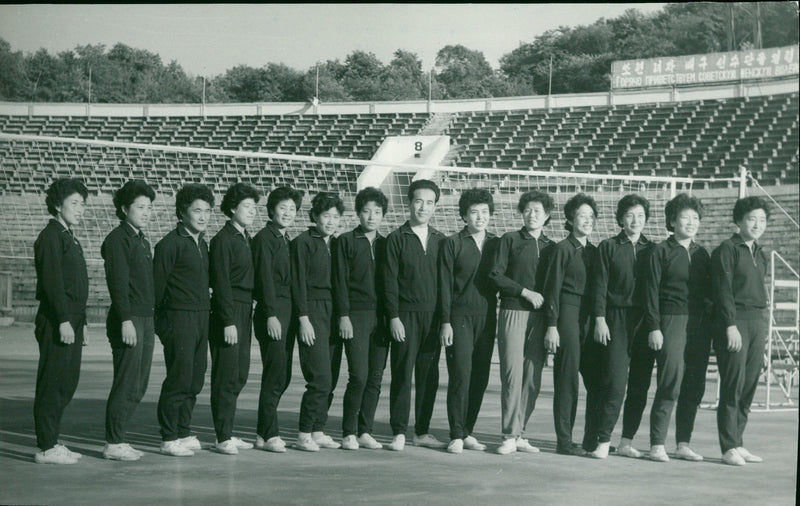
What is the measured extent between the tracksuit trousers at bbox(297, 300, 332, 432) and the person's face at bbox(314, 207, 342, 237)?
353 millimetres

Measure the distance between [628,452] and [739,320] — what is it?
2.83ft

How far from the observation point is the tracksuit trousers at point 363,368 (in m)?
5.23


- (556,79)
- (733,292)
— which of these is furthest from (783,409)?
(556,79)

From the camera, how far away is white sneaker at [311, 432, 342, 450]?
17.2 feet

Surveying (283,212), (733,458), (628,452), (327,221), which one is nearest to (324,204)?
(327,221)

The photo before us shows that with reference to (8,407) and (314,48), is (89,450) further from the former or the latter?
(314,48)

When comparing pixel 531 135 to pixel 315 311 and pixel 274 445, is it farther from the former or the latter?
pixel 274 445

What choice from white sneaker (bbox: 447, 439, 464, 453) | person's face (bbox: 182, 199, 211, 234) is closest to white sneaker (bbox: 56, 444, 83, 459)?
person's face (bbox: 182, 199, 211, 234)

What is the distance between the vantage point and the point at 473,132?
27.2ft

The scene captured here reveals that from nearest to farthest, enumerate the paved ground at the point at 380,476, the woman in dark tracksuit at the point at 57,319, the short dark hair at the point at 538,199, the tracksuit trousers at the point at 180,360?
the paved ground at the point at 380,476 < the woman in dark tracksuit at the point at 57,319 < the tracksuit trousers at the point at 180,360 < the short dark hair at the point at 538,199

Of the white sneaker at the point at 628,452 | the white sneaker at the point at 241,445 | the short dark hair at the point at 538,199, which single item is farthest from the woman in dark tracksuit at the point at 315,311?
the white sneaker at the point at 628,452

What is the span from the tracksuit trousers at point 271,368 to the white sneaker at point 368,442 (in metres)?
0.44

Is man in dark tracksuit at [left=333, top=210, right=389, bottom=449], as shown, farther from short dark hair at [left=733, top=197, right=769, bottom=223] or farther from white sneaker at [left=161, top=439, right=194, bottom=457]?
short dark hair at [left=733, top=197, right=769, bottom=223]

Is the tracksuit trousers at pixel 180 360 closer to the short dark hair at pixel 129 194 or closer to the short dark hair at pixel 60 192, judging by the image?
the short dark hair at pixel 129 194
